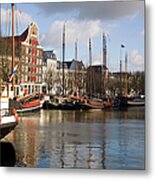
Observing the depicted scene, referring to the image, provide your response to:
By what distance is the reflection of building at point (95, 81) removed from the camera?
8.61 ft

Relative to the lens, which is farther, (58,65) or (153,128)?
(58,65)

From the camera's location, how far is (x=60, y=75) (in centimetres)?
270

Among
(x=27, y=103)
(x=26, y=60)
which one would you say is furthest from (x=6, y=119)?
(x=26, y=60)

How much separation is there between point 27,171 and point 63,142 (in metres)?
0.28

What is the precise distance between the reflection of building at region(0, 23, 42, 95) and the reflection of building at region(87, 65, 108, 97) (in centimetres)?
30

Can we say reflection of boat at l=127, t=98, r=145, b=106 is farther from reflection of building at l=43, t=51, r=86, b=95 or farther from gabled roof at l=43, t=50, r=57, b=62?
gabled roof at l=43, t=50, r=57, b=62

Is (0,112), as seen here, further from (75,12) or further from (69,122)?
(75,12)

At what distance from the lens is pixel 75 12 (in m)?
2.60

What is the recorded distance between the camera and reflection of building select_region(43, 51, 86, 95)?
265cm

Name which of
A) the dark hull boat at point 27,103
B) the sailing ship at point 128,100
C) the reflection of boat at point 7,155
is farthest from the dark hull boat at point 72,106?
the reflection of boat at point 7,155

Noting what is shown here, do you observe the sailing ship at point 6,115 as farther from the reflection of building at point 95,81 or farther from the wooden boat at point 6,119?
the reflection of building at point 95,81

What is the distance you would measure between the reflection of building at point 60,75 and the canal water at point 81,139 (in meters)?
0.14

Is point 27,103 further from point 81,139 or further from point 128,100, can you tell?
point 128,100

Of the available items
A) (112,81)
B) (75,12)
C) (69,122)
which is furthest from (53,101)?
(75,12)
